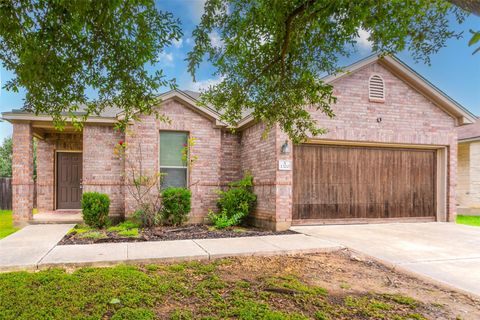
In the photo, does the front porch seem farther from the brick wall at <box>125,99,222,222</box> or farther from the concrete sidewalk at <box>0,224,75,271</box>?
the brick wall at <box>125,99,222,222</box>

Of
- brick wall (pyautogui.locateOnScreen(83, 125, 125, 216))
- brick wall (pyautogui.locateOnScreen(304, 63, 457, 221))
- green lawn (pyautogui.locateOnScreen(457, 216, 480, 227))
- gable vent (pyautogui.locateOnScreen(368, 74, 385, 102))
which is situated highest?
gable vent (pyautogui.locateOnScreen(368, 74, 385, 102))

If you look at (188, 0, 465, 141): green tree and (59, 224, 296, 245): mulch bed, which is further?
(59, 224, 296, 245): mulch bed

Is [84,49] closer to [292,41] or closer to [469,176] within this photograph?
[292,41]

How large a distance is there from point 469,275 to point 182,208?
22.0 feet

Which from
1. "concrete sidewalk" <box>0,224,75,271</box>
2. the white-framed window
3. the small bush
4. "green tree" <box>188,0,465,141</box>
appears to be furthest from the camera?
the white-framed window

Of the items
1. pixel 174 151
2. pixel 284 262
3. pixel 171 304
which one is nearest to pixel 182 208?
pixel 174 151

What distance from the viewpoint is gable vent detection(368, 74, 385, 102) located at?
9758 millimetres

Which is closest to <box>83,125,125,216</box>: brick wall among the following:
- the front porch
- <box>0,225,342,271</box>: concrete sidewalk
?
the front porch

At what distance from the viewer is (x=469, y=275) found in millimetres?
4844

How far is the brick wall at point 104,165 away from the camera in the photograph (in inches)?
396

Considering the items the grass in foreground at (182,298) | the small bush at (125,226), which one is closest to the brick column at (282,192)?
the grass in foreground at (182,298)

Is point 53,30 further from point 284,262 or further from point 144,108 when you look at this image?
point 284,262

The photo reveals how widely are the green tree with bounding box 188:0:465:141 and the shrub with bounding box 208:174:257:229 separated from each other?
403 centimetres

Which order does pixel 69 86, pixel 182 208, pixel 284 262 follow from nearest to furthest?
pixel 69 86, pixel 284 262, pixel 182 208
